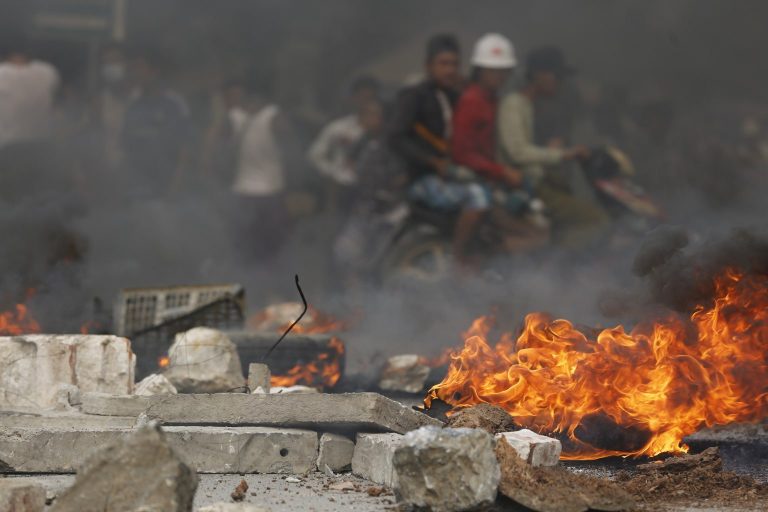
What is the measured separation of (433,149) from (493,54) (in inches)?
57.2

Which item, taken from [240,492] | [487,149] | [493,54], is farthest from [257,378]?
[493,54]

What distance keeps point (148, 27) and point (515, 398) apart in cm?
906

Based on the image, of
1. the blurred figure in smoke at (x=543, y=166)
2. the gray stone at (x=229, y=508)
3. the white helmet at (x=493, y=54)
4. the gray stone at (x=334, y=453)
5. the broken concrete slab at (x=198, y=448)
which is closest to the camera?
the gray stone at (x=229, y=508)

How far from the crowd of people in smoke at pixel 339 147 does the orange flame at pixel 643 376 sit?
568 cm

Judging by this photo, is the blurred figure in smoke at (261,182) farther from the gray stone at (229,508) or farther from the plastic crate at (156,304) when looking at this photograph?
the gray stone at (229,508)

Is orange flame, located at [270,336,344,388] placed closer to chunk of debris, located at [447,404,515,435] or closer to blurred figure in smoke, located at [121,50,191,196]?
chunk of debris, located at [447,404,515,435]

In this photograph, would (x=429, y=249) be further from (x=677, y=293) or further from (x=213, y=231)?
(x=677, y=293)

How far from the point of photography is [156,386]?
8055 mm

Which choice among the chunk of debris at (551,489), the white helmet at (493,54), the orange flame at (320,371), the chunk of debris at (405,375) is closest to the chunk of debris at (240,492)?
the chunk of debris at (551,489)

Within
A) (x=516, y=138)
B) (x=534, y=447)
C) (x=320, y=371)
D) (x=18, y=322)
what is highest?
(x=516, y=138)

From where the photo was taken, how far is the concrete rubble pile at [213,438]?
5.39 meters

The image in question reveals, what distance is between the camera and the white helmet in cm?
1461

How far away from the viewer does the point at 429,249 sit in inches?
535

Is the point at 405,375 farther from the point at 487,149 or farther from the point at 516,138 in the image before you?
the point at 516,138
